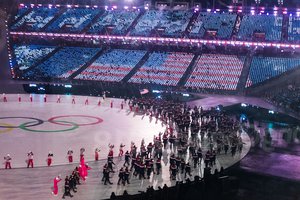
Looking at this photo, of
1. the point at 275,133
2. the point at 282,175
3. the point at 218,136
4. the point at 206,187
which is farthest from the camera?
the point at 275,133

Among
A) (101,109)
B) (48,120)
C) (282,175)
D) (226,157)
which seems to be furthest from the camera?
(101,109)

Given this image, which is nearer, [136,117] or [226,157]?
[226,157]

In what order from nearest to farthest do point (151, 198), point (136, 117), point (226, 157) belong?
point (151, 198), point (226, 157), point (136, 117)

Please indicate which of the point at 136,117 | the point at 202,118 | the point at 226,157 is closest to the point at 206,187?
the point at 226,157

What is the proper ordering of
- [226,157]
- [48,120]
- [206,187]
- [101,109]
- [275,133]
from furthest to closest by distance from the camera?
[101,109], [48,120], [275,133], [226,157], [206,187]

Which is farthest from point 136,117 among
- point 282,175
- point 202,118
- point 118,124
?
point 282,175

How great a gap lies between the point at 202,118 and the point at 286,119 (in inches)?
382

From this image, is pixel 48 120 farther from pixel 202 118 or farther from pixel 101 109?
pixel 202 118

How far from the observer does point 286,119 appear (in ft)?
144

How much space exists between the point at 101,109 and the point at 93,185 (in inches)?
1017

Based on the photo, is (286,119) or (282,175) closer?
(282,175)

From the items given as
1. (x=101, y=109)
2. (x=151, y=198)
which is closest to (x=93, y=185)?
(x=151, y=198)

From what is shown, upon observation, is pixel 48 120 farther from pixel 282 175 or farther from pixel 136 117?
pixel 282 175

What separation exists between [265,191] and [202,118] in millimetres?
17905
